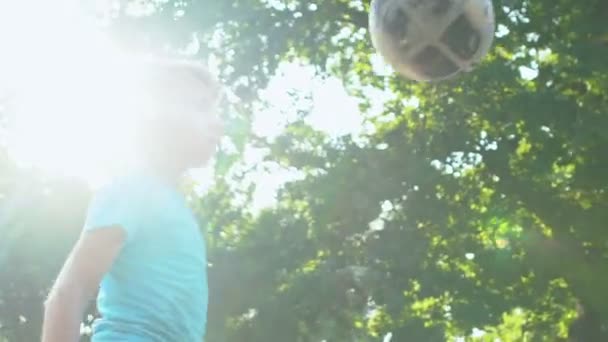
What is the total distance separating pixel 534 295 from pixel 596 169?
3.24 m

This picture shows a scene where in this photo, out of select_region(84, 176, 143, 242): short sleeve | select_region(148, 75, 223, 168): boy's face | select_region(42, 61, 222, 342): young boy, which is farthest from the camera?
select_region(148, 75, 223, 168): boy's face

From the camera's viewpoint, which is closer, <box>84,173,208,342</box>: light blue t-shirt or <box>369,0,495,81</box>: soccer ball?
<box>84,173,208,342</box>: light blue t-shirt

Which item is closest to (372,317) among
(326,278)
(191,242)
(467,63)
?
(326,278)

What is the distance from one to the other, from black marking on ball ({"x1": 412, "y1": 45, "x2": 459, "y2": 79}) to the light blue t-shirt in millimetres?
4717

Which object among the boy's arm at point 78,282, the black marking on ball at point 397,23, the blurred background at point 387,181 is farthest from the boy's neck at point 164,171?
the blurred background at point 387,181

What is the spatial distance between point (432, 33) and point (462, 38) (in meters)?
0.25

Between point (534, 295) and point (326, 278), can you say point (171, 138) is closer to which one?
point (326, 278)

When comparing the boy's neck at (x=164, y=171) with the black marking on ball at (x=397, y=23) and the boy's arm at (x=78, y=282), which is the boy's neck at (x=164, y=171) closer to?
the boy's arm at (x=78, y=282)

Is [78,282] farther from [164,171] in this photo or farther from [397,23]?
[397,23]

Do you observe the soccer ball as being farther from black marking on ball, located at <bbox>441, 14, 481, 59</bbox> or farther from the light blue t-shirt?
the light blue t-shirt

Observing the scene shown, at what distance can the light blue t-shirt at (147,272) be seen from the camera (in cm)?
301

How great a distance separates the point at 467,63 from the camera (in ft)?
25.0

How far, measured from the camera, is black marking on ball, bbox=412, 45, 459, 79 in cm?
764

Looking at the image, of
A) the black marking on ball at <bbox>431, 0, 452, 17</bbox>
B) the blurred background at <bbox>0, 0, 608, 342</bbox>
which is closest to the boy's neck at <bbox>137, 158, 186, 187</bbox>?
the black marking on ball at <bbox>431, 0, 452, 17</bbox>
